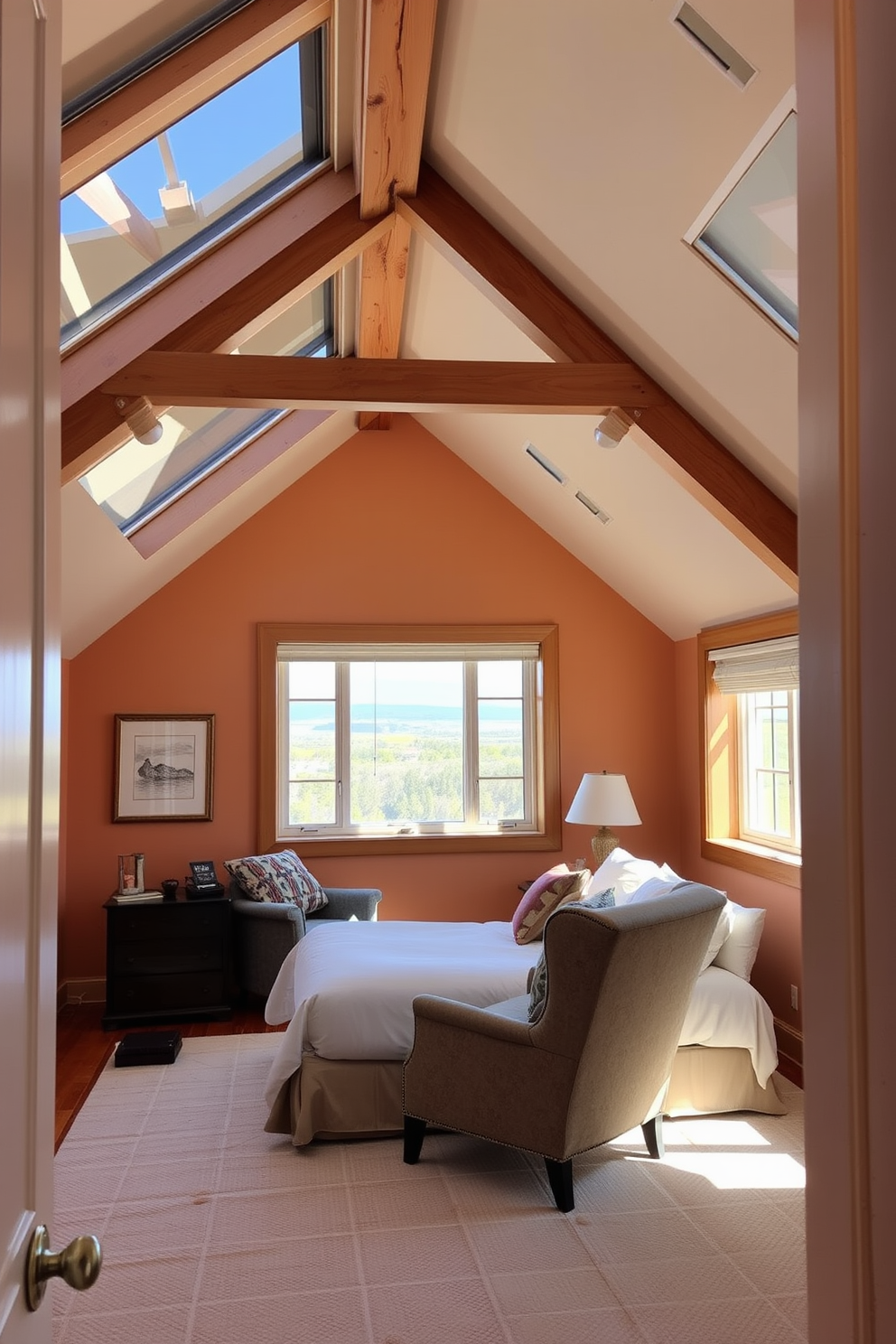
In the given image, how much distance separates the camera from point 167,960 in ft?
18.7

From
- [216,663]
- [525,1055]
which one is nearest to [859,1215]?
[525,1055]

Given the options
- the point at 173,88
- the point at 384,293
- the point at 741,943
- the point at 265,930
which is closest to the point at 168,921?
the point at 265,930

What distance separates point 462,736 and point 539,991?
3.38 m

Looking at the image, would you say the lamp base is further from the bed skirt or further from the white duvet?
the bed skirt

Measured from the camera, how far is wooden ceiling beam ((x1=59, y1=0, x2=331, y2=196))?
267 cm

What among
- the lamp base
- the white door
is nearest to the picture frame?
the lamp base

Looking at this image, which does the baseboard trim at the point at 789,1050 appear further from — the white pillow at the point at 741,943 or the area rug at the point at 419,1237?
the white pillow at the point at 741,943

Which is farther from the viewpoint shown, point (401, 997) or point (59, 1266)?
point (401, 997)

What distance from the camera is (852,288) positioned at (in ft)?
3.32

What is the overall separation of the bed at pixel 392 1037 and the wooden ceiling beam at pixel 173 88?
115 inches

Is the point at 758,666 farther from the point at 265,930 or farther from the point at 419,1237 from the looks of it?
the point at 419,1237

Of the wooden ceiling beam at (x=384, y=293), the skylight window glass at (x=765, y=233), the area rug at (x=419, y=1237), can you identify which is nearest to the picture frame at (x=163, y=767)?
the area rug at (x=419, y=1237)

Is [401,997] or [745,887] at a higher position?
[745,887]

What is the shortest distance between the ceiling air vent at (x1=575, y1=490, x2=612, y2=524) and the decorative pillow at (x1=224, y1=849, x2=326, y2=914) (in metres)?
2.69
